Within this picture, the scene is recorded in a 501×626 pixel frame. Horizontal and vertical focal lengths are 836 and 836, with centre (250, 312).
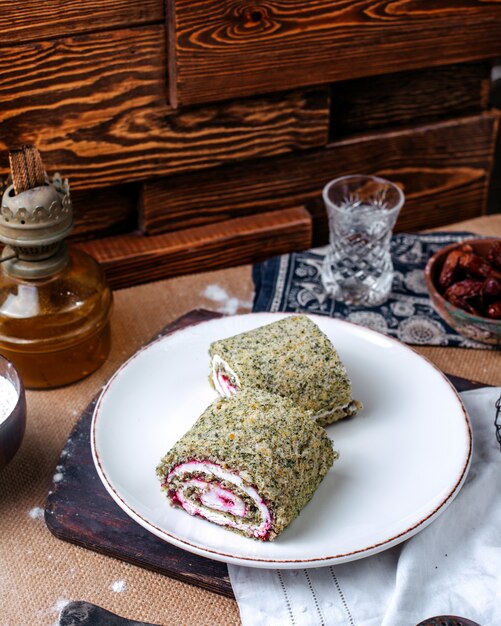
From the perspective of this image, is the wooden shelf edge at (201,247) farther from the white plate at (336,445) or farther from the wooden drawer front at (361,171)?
the white plate at (336,445)

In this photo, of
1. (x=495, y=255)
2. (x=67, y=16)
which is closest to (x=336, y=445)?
(x=495, y=255)

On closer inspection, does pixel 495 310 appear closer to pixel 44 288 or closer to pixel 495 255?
pixel 495 255

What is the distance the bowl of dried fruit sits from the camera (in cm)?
164

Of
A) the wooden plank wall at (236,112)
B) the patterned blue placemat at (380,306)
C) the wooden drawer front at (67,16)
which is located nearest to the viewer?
the wooden drawer front at (67,16)

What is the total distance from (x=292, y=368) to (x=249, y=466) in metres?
0.26

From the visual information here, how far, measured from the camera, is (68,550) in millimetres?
1277

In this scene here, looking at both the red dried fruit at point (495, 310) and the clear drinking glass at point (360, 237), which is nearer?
the red dried fruit at point (495, 310)

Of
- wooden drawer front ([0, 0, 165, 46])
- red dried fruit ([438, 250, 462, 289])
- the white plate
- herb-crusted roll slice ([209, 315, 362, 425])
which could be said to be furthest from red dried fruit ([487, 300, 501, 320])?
wooden drawer front ([0, 0, 165, 46])

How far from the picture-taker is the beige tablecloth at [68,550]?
1.19 meters

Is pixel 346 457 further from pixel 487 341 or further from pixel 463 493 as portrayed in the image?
pixel 487 341

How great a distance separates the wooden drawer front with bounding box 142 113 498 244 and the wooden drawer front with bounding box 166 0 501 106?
19 cm

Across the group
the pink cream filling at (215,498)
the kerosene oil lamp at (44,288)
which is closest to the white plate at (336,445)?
the pink cream filling at (215,498)

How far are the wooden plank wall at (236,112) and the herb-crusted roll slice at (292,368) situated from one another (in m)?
0.52

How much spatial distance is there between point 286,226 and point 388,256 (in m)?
0.27
